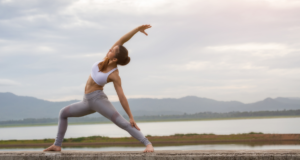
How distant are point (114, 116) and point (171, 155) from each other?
1.04m

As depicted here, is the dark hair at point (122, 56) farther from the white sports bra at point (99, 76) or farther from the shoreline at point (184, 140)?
the shoreline at point (184, 140)

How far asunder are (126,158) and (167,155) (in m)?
0.57

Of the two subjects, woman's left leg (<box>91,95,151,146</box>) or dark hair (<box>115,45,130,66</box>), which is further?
dark hair (<box>115,45,130,66</box>)

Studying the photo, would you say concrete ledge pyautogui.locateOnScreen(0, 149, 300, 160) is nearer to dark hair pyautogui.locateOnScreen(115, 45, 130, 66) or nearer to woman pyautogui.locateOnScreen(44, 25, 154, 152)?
woman pyautogui.locateOnScreen(44, 25, 154, 152)

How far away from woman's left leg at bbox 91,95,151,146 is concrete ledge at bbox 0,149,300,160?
362mm

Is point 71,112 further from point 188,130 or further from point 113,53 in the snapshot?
point 188,130

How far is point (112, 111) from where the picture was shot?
420 centimetres

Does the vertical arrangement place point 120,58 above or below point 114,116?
above

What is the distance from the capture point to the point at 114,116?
13.7ft

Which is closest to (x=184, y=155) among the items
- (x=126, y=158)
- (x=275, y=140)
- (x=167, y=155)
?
(x=167, y=155)

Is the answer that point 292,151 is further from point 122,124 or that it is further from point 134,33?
point 134,33

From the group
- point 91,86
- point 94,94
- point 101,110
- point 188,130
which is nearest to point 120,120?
point 101,110

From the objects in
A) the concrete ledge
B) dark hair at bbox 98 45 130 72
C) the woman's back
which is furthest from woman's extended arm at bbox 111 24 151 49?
the concrete ledge

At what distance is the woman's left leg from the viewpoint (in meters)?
4.15
